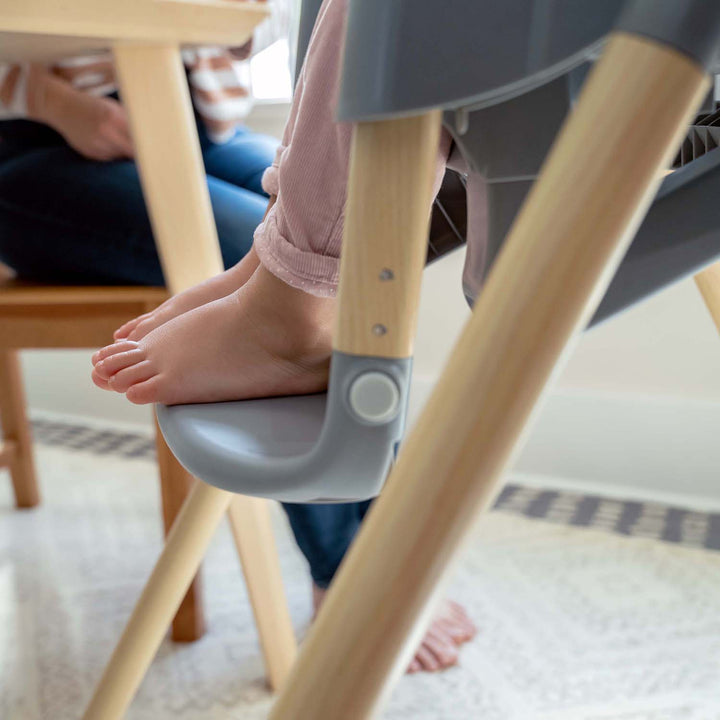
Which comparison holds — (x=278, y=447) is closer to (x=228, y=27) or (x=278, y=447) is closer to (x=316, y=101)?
(x=316, y=101)

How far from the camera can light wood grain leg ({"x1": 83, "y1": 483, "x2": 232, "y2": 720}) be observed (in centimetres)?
58

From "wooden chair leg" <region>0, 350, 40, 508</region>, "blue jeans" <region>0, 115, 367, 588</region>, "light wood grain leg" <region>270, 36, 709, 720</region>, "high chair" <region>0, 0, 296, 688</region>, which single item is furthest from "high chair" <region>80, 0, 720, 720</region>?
"wooden chair leg" <region>0, 350, 40, 508</region>

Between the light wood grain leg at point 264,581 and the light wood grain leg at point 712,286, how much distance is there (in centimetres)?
46

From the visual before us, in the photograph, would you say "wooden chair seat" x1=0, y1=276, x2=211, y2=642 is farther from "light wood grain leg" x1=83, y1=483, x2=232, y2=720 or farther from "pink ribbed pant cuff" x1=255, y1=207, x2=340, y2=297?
"pink ribbed pant cuff" x1=255, y1=207, x2=340, y2=297

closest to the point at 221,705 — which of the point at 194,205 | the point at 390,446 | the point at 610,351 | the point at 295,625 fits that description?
the point at 295,625

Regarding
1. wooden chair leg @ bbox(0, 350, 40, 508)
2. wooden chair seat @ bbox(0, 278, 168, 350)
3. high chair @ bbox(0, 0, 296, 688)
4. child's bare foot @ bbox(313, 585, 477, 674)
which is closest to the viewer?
high chair @ bbox(0, 0, 296, 688)

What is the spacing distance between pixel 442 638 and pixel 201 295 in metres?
0.58

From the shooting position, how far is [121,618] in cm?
A: 104

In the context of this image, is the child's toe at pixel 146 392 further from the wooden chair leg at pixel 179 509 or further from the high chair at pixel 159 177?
the wooden chair leg at pixel 179 509

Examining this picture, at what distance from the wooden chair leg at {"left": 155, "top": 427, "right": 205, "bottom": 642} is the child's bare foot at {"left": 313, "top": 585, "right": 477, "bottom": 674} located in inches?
5.5

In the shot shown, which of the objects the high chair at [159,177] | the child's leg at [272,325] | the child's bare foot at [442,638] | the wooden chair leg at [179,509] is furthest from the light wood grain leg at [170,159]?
the child's bare foot at [442,638]

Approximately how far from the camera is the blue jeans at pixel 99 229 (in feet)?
2.82

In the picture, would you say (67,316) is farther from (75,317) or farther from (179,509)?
(179,509)

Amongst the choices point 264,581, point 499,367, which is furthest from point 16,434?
point 499,367
